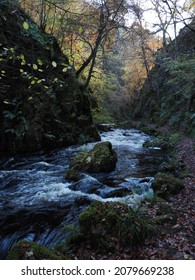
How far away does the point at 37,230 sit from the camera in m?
4.86

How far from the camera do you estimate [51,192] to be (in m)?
6.57

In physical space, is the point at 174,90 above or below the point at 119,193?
above

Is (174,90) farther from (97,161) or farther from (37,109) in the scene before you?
(97,161)

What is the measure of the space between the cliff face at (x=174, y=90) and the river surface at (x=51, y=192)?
500cm

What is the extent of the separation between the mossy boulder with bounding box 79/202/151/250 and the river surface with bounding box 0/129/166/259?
675 millimetres

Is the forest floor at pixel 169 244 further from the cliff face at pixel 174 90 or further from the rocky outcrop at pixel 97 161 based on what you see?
the cliff face at pixel 174 90

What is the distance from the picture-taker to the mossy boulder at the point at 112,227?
395 cm

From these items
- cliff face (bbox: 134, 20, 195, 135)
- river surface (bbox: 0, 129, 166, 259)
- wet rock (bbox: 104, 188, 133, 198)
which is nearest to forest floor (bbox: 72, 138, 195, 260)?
river surface (bbox: 0, 129, 166, 259)

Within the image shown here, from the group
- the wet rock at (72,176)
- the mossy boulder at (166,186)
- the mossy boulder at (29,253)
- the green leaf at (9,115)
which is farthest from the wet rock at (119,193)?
the green leaf at (9,115)

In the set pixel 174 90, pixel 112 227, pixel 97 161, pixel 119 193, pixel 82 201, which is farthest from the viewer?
pixel 174 90

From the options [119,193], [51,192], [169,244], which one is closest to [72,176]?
[51,192]

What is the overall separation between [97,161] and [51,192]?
8.36 feet
